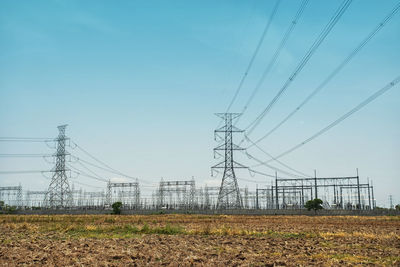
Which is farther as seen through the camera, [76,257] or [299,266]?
[76,257]

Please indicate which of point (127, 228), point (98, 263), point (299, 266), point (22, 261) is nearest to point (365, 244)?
point (299, 266)

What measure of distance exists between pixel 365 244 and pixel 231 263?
9877mm

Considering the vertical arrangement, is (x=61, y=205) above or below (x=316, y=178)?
below

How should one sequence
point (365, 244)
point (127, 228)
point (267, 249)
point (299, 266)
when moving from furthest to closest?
1. point (127, 228)
2. point (365, 244)
3. point (267, 249)
4. point (299, 266)

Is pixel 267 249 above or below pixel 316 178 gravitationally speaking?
below

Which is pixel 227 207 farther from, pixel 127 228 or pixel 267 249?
pixel 267 249

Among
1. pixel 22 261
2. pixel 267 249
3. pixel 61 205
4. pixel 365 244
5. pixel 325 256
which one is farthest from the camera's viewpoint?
pixel 61 205

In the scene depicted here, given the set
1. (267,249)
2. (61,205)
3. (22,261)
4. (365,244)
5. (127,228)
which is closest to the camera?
(22,261)

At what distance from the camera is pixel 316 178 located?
83.6 meters

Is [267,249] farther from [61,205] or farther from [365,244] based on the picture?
[61,205]

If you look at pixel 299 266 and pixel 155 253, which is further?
pixel 155 253

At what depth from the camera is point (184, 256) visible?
16219 mm

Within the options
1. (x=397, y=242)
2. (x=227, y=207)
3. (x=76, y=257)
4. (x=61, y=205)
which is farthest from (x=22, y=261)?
(x=61, y=205)

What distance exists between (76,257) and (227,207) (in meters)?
59.8
